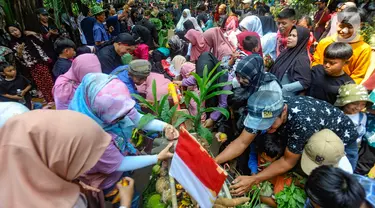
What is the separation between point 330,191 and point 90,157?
110 cm

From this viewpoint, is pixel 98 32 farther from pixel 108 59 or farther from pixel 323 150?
pixel 323 150

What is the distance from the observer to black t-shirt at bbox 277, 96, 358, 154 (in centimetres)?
155

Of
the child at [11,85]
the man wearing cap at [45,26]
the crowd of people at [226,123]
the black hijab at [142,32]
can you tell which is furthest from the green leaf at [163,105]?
the man wearing cap at [45,26]

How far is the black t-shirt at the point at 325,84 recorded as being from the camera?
7.14 feet

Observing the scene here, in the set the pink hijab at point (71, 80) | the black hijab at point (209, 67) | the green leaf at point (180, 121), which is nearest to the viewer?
the green leaf at point (180, 121)

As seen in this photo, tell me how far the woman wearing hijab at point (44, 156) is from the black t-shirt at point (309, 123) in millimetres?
1186

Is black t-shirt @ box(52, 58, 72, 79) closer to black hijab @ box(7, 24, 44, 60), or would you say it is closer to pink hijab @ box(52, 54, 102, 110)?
black hijab @ box(7, 24, 44, 60)

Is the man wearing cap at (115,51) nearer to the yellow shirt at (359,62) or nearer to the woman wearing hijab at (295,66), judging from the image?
the woman wearing hijab at (295,66)

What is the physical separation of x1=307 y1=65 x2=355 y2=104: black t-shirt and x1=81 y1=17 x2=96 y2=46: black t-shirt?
4.31 meters

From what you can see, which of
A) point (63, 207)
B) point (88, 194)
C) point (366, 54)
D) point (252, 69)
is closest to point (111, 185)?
point (88, 194)

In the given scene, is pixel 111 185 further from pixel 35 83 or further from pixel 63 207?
pixel 35 83

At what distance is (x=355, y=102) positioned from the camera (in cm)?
200

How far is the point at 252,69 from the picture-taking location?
199 cm

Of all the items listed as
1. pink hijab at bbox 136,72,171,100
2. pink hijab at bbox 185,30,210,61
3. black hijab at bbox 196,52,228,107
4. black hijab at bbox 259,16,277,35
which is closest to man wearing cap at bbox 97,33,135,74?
pink hijab at bbox 136,72,171,100
